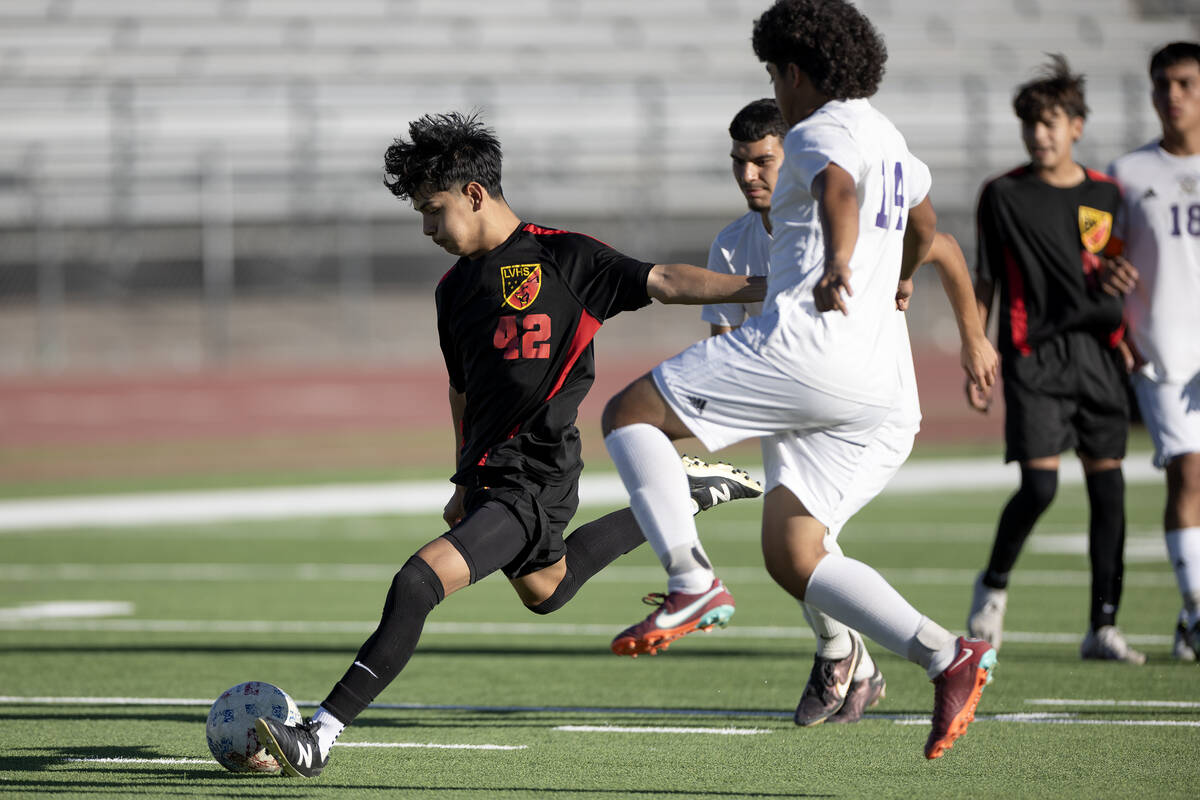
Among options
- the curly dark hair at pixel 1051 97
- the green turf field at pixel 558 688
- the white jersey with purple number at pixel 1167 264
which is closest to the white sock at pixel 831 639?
the green turf field at pixel 558 688

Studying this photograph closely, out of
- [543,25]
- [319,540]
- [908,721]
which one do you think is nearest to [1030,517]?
[908,721]

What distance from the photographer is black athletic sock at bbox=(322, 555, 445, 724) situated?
4523 millimetres

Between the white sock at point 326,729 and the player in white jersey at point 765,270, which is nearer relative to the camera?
the white sock at point 326,729

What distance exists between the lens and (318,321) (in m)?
22.0

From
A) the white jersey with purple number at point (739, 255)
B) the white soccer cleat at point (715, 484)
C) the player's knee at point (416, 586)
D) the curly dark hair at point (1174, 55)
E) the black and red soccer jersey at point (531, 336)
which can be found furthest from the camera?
the curly dark hair at point (1174, 55)

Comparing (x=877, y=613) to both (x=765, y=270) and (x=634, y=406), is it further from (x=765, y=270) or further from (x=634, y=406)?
(x=765, y=270)

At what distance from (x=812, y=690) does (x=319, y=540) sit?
27.7 feet

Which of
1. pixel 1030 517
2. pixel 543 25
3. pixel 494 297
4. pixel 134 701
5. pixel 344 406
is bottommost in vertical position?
pixel 344 406

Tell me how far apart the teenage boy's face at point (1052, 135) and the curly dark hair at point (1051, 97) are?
19 mm

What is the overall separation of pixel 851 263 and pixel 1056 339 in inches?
134

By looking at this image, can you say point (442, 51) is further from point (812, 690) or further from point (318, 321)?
point (812, 690)

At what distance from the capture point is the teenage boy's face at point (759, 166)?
555 centimetres

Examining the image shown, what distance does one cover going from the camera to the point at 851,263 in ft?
13.3

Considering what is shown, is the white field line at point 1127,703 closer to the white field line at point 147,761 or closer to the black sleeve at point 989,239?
the black sleeve at point 989,239
